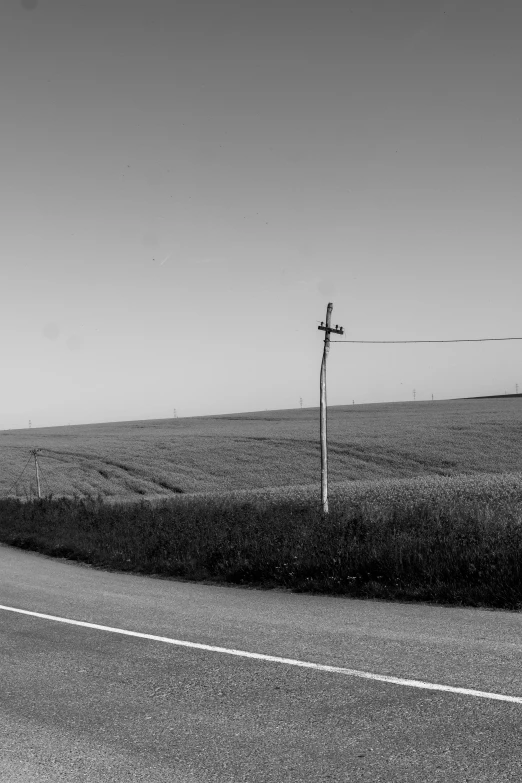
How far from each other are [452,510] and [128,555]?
7699 mm

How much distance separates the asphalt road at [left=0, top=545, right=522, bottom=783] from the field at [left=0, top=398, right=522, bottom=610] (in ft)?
5.94

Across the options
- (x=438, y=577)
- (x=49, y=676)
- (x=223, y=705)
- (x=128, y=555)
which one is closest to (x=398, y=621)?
(x=438, y=577)

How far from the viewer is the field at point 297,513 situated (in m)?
11.7

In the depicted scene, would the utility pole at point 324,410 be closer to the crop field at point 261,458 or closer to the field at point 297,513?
the field at point 297,513

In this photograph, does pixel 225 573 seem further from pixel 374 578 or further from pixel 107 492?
pixel 107 492

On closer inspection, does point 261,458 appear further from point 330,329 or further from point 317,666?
point 317,666

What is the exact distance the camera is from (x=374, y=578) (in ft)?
38.5

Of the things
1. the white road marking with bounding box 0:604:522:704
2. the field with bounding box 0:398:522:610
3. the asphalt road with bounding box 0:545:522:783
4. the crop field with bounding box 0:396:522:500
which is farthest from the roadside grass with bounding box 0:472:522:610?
the crop field with bounding box 0:396:522:500

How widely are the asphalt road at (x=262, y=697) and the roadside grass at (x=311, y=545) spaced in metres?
1.26

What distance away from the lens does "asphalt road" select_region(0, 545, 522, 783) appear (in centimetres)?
493

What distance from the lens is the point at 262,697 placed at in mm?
6211

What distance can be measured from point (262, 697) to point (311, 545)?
7.67 metres

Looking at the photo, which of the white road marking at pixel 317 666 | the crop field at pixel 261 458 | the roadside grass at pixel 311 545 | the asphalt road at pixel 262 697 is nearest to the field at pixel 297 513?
the roadside grass at pixel 311 545

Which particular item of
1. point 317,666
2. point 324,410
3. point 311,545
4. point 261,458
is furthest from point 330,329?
point 261,458
